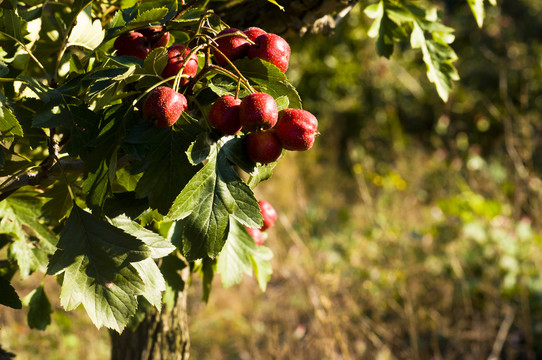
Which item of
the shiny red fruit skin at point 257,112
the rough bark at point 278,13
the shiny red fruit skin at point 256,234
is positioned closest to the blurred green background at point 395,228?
the shiny red fruit skin at point 256,234

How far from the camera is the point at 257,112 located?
75 cm

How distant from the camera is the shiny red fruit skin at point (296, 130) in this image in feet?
2.70

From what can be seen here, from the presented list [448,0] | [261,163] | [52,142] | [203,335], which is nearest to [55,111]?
[52,142]

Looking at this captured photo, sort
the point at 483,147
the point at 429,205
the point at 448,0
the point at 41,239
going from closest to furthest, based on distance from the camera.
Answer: the point at 41,239, the point at 429,205, the point at 483,147, the point at 448,0

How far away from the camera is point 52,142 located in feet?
3.10

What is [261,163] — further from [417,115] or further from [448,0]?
[448,0]

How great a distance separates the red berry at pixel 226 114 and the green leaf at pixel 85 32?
0.38 metres

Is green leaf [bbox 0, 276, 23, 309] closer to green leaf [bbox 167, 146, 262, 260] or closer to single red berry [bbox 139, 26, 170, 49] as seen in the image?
green leaf [bbox 167, 146, 262, 260]

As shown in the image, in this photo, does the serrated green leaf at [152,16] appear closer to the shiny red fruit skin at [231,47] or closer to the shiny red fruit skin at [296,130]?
the shiny red fruit skin at [231,47]

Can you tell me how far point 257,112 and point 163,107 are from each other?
0.14m

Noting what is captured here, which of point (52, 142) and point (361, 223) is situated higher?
point (52, 142)

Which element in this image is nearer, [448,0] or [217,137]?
[217,137]

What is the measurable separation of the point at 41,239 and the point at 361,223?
431cm

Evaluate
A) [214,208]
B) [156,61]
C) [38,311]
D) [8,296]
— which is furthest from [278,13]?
[38,311]
